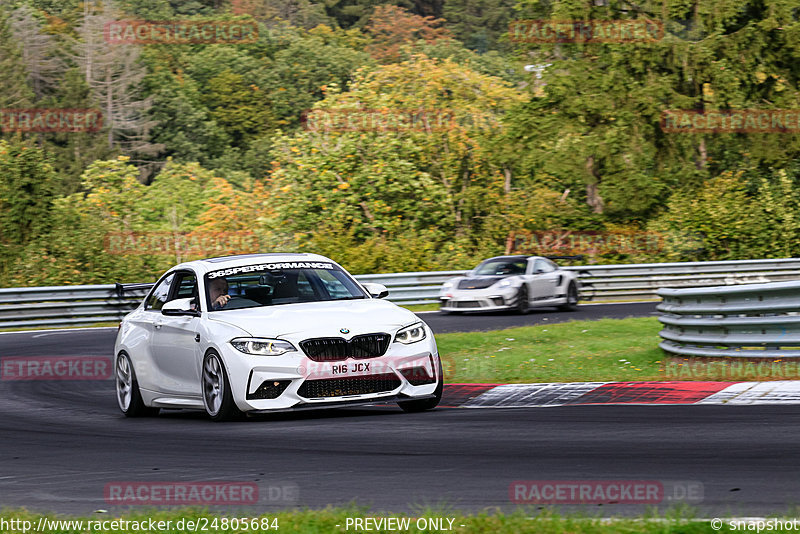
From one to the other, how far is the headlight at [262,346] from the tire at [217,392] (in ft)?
0.86

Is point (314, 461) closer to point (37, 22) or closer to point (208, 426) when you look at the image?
point (208, 426)

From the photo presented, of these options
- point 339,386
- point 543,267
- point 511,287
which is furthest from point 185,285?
point 543,267

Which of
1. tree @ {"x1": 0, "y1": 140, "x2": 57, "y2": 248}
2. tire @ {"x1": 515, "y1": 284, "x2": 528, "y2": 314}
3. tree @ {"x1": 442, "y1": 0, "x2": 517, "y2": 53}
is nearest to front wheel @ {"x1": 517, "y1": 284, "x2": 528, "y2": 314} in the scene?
tire @ {"x1": 515, "y1": 284, "x2": 528, "y2": 314}

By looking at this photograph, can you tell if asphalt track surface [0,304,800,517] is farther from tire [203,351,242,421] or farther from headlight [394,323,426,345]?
headlight [394,323,426,345]

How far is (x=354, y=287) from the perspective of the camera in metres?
11.5

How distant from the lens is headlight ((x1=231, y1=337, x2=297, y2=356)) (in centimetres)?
991

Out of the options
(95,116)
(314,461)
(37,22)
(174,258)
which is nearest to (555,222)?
(174,258)

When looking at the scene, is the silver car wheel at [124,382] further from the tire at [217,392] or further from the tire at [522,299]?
the tire at [522,299]

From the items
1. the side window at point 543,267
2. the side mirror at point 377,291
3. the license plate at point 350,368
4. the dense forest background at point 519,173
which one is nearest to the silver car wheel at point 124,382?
the side mirror at point 377,291

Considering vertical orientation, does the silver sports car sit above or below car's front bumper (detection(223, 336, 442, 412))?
below

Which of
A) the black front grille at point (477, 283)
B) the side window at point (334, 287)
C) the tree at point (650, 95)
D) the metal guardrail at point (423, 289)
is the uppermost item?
the tree at point (650, 95)

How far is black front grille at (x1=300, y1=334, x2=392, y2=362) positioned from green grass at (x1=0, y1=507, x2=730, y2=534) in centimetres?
372

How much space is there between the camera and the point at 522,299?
25.1 m

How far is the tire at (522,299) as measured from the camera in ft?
82.3
